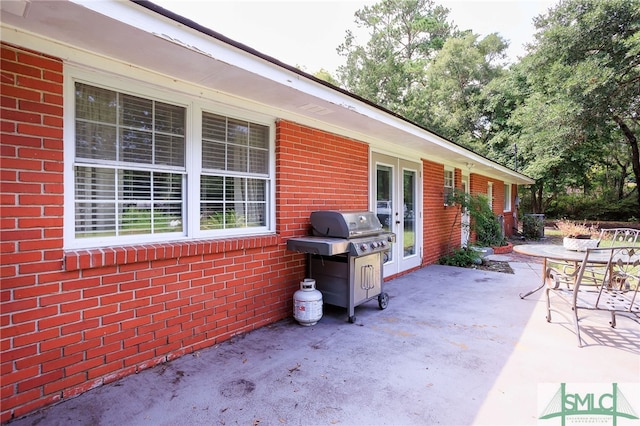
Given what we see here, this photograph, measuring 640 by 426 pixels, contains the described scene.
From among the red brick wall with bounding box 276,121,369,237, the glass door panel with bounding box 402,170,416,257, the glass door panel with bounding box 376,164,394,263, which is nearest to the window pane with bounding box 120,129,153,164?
the red brick wall with bounding box 276,121,369,237

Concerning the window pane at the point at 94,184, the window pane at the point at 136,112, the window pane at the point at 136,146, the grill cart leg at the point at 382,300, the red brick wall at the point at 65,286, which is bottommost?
the grill cart leg at the point at 382,300

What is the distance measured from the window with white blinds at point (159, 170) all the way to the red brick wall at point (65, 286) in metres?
0.22

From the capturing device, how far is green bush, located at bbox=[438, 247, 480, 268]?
7598 mm

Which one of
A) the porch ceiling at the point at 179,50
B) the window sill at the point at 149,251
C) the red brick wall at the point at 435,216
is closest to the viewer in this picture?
the porch ceiling at the point at 179,50

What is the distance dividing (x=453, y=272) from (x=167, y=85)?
6.27 m

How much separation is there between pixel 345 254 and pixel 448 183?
573 centimetres

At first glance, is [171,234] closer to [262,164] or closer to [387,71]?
[262,164]

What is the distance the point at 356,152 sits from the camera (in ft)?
17.1

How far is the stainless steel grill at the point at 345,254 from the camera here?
12.1 ft

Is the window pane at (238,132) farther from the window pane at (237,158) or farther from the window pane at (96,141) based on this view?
the window pane at (96,141)

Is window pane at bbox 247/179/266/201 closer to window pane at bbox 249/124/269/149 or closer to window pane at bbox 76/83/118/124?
window pane at bbox 249/124/269/149

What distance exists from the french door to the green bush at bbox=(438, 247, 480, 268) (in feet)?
3.46

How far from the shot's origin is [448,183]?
8.53 meters

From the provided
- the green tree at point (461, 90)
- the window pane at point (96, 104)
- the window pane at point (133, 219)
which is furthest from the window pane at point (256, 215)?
the green tree at point (461, 90)
